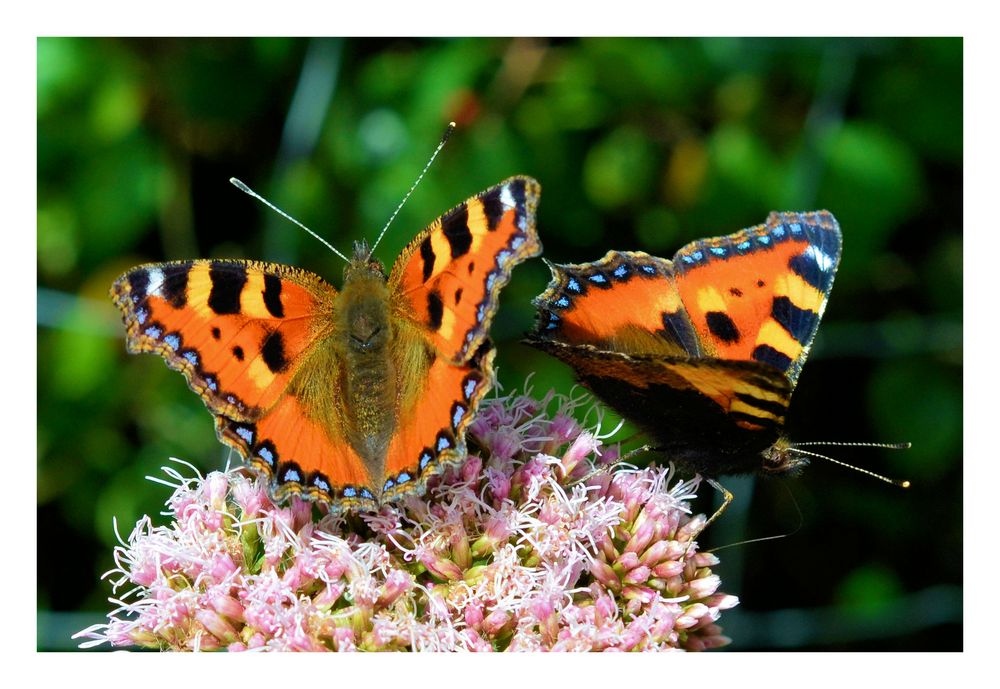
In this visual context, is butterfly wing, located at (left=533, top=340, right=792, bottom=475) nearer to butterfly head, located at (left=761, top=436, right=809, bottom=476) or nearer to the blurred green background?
butterfly head, located at (left=761, top=436, right=809, bottom=476)

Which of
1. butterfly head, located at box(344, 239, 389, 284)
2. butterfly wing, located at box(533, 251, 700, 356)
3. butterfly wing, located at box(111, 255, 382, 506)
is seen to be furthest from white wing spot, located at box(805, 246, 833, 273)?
butterfly wing, located at box(111, 255, 382, 506)

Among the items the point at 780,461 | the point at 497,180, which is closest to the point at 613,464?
the point at 780,461

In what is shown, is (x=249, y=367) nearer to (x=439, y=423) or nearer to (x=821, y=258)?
(x=439, y=423)

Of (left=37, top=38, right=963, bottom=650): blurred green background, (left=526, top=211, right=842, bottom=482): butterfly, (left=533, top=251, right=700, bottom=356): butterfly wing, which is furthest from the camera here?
(left=37, top=38, right=963, bottom=650): blurred green background

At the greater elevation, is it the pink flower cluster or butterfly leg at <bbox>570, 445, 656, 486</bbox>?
butterfly leg at <bbox>570, 445, 656, 486</bbox>

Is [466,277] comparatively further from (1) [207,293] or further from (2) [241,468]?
(2) [241,468]

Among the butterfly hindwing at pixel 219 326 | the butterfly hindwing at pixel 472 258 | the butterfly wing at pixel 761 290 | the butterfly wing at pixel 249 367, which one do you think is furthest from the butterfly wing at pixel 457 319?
the butterfly wing at pixel 761 290
